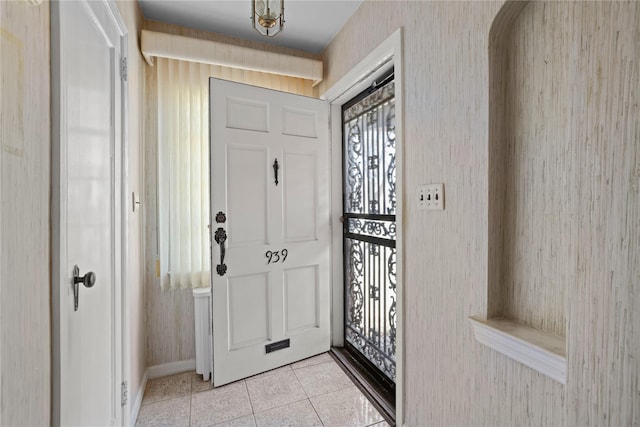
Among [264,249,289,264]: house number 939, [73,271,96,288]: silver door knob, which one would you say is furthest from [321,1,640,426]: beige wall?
[73,271,96,288]: silver door knob

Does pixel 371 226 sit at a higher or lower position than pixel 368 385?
higher

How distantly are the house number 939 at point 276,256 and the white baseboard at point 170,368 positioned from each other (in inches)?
39.1

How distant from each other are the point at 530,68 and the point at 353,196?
1494 millimetres

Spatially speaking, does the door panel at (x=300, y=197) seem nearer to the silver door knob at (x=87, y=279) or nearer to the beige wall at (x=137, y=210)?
the beige wall at (x=137, y=210)

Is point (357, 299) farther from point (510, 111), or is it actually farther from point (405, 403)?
point (510, 111)

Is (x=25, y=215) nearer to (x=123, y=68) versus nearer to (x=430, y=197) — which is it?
(x=123, y=68)

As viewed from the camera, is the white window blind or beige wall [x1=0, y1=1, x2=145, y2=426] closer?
beige wall [x1=0, y1=1, x2=145, y2=426]

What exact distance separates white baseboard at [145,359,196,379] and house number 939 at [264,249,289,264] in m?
0.99

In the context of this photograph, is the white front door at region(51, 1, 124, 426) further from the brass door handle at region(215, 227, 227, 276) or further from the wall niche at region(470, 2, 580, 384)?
the wall niche at region(470, 2, 580, 384)

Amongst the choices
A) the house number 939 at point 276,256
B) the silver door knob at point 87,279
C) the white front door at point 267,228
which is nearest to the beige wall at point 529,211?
the white front door at point 267,228

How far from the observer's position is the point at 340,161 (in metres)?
2.51

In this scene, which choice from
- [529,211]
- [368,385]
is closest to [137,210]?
[368,385]

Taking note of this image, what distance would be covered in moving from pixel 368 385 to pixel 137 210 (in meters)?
1.93

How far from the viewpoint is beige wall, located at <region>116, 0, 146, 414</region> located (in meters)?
1.63
